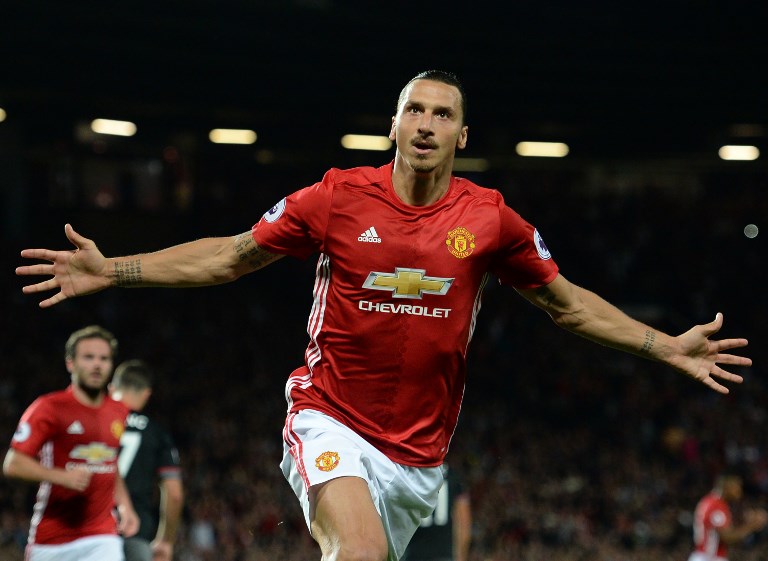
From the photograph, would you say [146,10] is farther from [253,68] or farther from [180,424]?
[180,424]

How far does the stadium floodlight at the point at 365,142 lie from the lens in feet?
84.1

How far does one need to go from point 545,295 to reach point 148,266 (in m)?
1.61

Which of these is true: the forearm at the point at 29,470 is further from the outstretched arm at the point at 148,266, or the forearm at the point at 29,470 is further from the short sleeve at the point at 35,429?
the outstretched arm at the point at 148,266

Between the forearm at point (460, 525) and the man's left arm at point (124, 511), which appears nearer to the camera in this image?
the man's left arm at point (124, 511)

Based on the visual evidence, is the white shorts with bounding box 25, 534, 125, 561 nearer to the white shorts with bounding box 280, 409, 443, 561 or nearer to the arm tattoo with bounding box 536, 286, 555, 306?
the white shorts with bounding box 280, 409, 443, 561

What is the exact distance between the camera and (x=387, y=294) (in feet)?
15.2

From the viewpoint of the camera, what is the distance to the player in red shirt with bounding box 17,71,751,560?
4633 millimetres

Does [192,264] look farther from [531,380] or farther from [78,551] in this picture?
[531,380]

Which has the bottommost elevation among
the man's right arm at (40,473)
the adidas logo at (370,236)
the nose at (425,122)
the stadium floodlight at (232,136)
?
the man's right arm at (40,473)

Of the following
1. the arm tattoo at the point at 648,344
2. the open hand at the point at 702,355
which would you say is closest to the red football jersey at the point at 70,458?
the arm tattoo at the point at 648,344

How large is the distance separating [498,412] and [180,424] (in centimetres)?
601

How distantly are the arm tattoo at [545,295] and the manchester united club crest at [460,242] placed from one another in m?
0.49

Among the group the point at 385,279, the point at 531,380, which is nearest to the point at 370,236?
the point at 385,279

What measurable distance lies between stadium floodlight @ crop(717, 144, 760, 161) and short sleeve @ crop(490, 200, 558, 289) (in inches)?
855
